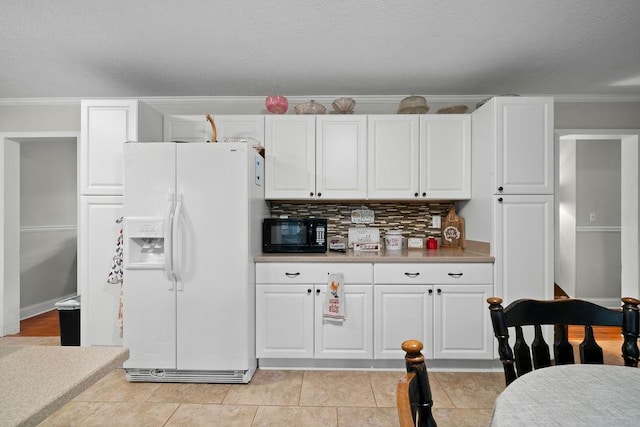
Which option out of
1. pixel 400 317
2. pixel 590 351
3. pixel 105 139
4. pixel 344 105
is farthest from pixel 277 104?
pixel 590 351

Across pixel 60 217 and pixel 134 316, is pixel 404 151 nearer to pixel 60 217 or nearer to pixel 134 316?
pixel 134 316

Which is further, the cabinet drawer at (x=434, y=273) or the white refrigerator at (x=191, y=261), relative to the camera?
the cabinet drawer at (x=434, y=273)

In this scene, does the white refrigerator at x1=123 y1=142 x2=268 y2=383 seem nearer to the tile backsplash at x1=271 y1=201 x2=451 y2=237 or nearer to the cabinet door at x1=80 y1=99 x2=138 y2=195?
the cabinet door at x1=80 y1=99 x2=138 y2=195

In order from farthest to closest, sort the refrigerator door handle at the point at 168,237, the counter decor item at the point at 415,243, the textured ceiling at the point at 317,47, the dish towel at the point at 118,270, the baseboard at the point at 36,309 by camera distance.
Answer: the baseboard at the point at 36,309
the counter decor item at the point at 415,243
the dish towel at the point at 118,270
the refrigerator door handle at the point at 168,237
the textured ceiling at the point at 317,47

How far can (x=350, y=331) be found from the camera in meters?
2.59

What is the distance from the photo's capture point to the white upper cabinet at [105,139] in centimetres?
262

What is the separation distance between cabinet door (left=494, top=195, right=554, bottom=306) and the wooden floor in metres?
4.26

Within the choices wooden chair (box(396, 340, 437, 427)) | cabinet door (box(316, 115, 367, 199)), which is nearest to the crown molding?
cabinet door (box(316, 115, 367, 199))

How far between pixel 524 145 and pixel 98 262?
341 centimetres

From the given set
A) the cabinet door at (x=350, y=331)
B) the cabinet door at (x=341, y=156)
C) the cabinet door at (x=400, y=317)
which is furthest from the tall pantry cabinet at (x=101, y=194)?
the cabinet door at (x=400, y=317)

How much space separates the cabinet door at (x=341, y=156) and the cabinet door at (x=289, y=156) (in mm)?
79

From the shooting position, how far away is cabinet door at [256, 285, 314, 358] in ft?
8.50

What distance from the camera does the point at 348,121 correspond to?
292 cm

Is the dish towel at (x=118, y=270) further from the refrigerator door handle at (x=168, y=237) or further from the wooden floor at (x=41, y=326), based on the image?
the wooden floor at (x=41, y=326)
